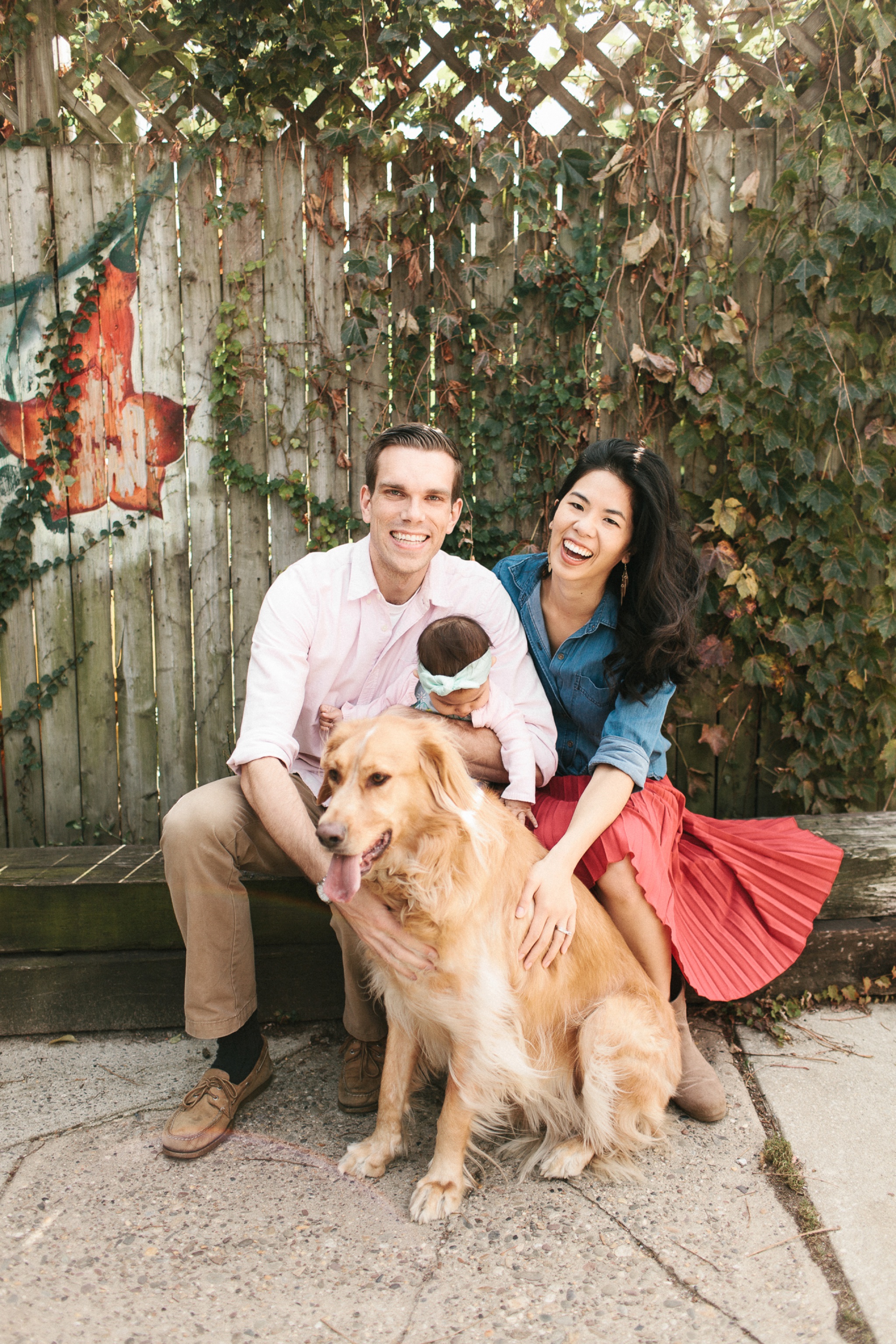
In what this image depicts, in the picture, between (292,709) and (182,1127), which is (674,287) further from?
(182,1127)

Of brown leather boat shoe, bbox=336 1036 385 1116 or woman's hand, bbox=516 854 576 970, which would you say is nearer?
woman's hand, bbox=516 854 576 970

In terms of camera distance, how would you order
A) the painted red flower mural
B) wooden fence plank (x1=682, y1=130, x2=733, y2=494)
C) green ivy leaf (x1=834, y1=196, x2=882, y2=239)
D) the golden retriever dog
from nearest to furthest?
the golden retriever dog → green ivy leaf (x1=834, y1=196, x2=882, y2=239) → wooden fence plank (x1=682, y1=130, x2=733, y2=494) → the painted red flower mural

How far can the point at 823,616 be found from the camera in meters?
3.42

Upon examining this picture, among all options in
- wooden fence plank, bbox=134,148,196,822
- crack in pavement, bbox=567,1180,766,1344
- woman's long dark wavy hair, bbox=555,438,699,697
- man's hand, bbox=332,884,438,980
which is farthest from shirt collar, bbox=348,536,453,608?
crack in pavement, bbox=567,1180,766,1344

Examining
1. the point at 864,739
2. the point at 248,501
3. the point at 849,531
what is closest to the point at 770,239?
the point at 849,531

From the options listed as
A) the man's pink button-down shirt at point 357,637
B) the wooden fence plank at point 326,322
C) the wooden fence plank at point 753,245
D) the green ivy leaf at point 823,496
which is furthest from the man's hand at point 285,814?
the wooden fence plank at point 753,245

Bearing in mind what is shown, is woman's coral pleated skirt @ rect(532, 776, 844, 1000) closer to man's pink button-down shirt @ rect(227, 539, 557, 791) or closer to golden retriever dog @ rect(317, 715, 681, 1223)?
golden retriever dog @ rect(317, 715, 681, 1223)

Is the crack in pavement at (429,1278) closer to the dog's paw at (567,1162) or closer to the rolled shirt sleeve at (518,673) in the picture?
the dog's paw at (567,1162)

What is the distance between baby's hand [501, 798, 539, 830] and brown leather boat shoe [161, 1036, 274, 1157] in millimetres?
1050

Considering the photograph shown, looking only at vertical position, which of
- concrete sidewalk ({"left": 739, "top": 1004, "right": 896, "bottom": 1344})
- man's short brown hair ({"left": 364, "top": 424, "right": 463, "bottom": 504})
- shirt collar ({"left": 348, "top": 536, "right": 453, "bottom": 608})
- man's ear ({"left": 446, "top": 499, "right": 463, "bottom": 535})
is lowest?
concrete sidewalk ({"left": 739, "top": 1004, "right": 896, "bottom": 1344})

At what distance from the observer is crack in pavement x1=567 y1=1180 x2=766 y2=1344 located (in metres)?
1.78

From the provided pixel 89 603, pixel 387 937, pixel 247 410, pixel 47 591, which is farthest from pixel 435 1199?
pixel 247 410

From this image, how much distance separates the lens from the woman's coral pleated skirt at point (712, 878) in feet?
8.15

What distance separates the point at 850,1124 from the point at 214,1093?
176 centimetres
